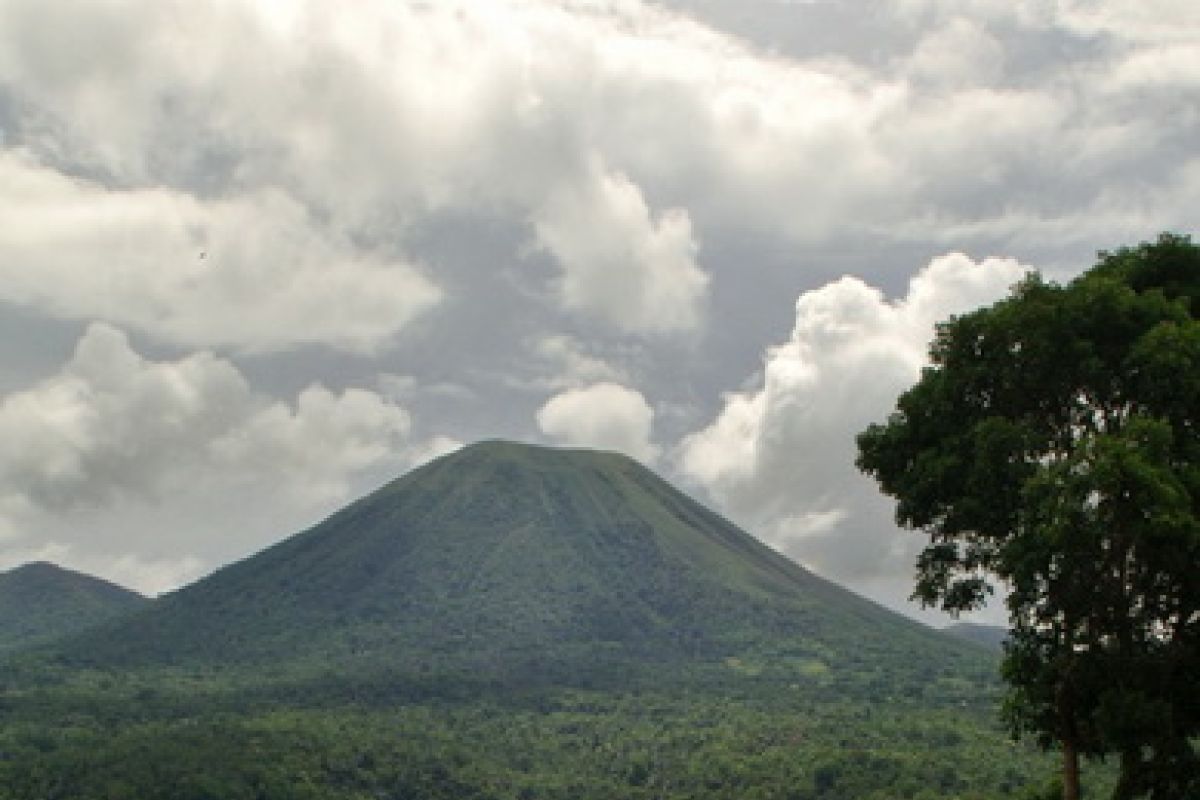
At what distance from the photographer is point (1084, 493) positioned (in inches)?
640

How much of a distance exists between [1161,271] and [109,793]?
10813 cm

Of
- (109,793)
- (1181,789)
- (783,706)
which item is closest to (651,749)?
(783,706)

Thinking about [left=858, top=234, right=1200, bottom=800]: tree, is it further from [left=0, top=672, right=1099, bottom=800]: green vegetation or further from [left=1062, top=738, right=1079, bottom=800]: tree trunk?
[left=0, top=672, right=1099, bottom=800]: green vegetation

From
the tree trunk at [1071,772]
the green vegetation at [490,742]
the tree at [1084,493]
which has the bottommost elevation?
the green vegetation at [490,742]

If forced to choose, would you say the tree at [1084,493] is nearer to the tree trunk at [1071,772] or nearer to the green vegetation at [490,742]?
the tree trunk at [1071,772]

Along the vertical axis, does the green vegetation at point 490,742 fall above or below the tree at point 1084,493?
below

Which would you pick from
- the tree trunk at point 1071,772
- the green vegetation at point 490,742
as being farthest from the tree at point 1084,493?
the green vegetation at point 490,742

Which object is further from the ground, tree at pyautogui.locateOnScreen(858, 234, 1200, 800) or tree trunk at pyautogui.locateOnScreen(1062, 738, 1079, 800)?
tree at pyautogui.locateOnScreen(858, 234, 1200, 800)

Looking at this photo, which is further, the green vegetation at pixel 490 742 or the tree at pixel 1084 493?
the green vegetation at pixel 490 742

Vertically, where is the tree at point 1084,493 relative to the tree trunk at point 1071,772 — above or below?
above

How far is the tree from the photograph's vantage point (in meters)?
16.4

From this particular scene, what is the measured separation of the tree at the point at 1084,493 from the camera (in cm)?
1642

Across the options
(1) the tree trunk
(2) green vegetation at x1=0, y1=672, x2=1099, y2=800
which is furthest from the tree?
(2) green vegetation at x1=0, y1=672, x2=1099, y2=800

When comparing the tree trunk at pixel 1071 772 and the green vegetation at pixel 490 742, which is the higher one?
the tree trunk at pixel 1071 772
